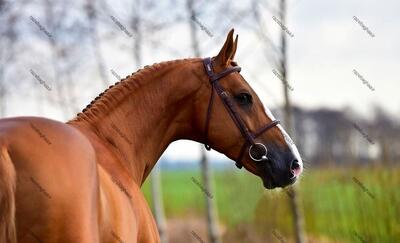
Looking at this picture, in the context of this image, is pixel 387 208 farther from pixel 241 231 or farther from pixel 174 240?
pixel 174 240

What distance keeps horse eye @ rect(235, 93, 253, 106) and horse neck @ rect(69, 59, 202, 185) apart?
262 mm

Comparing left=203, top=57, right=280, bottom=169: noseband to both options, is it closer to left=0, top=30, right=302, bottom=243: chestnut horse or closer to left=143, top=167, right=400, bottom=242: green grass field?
left=0, top=30, right=302, bottom=243: chestnut horse

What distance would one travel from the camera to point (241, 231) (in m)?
14.3

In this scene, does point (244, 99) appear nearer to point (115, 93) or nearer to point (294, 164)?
point (294, 164)

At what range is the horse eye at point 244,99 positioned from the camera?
16.9 feet

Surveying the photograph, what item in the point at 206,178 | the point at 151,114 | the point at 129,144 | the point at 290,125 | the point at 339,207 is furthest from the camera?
the point at 206,178

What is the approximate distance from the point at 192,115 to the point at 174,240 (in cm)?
1104

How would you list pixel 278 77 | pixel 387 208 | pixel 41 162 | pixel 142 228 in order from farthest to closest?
1. pixel 278 77
2. pixel 387 208
3. pixel 142 228
4. pixel 41 162

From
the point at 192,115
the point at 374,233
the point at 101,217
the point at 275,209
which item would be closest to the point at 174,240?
the point at 275,209

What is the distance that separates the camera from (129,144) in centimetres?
512

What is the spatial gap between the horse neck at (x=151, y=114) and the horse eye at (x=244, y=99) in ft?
0.86

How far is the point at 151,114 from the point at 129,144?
26 centimetres

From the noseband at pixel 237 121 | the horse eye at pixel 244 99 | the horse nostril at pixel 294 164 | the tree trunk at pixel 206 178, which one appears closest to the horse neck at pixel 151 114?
the noseband at pixel 237 121

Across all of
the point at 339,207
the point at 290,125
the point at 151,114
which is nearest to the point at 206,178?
the point at 290,125
